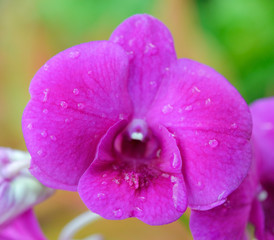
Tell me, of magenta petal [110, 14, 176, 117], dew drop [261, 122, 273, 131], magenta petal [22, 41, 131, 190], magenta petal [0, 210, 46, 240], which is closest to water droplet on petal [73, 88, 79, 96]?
magenta petal [22, 41, 131, 190]

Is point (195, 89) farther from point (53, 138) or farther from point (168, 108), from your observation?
point (53, 138)

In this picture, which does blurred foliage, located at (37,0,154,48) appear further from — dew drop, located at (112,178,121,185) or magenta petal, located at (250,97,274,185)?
dew drop, located at (112,178,121,185)

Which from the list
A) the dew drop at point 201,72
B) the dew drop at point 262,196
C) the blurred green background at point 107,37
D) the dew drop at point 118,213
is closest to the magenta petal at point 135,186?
the dew drop at point 118,213

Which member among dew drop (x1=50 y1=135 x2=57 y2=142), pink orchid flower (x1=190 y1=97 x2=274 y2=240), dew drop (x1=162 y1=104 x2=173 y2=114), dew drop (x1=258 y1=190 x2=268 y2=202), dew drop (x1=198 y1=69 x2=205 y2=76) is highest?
dew drop (x1=198 y1=69 x2=205 y2=76)

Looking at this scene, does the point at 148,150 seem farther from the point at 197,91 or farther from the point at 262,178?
the point at 262,178

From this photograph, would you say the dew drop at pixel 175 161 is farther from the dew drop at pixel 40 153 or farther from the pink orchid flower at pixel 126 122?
the dew drop at pixel 40 153

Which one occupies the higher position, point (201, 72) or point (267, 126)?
point (201, 72)

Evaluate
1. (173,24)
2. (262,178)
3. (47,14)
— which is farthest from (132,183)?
(47,14)

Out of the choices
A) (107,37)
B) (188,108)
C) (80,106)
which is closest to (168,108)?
(188,108)
